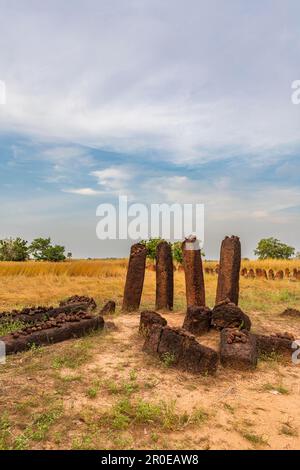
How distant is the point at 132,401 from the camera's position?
504 centimetres

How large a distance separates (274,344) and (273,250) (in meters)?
39.3

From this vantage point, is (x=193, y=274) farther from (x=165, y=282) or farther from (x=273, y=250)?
Result: (x=273, y=250)

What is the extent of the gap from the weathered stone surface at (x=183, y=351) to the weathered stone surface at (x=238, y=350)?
430 millimetres

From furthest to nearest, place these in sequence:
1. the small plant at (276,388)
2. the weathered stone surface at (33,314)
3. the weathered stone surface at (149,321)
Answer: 1. the weathered stone surface at (33,314)
2. the weathered stone surface at (149,321)
3. the small plant at (276,388)

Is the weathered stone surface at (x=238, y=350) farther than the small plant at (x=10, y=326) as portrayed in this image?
No

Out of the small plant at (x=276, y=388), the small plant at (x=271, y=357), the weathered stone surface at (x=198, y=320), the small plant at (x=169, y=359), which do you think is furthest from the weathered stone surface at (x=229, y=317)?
the small plant at (x=276, y=388)

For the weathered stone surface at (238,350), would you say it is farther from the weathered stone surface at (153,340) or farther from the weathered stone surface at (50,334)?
the weathered stone surface at (50,334)

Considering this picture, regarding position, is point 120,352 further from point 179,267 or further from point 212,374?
point 179,267

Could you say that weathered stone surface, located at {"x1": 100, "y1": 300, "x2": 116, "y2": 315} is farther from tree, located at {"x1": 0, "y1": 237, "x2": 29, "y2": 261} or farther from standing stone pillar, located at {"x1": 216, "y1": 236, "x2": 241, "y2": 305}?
tree, located at {"x1": 0, "y1": 237, "x2": 29, "y2": 261}

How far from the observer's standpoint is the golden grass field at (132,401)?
4.17 m

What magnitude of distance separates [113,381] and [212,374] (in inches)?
58.8

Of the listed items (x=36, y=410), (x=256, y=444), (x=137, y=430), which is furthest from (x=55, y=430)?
(x=256, y=444)

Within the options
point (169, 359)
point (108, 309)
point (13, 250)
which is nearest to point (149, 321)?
point (169, 359)
